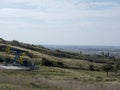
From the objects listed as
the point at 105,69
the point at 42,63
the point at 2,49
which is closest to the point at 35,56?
the point at 2,49

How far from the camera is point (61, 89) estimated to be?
16.3 m

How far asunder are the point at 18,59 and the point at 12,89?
198 ft

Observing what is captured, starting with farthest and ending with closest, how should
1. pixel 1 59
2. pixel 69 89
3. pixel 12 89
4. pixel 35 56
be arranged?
pixel 35 56 < pixel 1 59 < pixel 69 89 < pixel 12 89

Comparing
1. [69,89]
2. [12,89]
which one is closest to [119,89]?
[69,89]

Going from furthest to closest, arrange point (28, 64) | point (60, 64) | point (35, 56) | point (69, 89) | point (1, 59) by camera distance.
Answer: point (35, 56), point (60, 64), point (1, 59), point (28, 64), point (69, 89)

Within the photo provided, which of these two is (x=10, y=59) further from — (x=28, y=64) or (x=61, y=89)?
(x=61, y=89)

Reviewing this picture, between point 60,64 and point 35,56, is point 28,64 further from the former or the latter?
point 35,56

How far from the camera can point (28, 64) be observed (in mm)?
72438

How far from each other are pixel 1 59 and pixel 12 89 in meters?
71.1

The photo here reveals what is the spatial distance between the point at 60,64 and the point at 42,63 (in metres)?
6.91

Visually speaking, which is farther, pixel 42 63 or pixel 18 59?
pixel 42 63

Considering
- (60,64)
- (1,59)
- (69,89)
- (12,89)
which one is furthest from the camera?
(60,64)

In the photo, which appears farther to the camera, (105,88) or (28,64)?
(28,64)

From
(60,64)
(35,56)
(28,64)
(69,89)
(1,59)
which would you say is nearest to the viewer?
(69,89)
